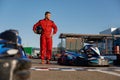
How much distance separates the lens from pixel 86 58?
12.3 meters

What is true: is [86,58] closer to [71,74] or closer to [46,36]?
[46,36]

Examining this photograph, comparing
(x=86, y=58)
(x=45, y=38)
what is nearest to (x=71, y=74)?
(x=45, y=38)

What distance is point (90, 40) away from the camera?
21.7m

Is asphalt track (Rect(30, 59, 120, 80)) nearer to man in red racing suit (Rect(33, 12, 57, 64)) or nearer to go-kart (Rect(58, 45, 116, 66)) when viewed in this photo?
man in red racing suit (Rect(33, 12, 57, 64))

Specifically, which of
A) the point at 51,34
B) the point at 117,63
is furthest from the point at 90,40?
the point at 51,34

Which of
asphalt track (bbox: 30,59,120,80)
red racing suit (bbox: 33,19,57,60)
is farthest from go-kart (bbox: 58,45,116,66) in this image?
asphalt track (bbox: 30,59,120,80)

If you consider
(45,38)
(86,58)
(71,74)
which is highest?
(45,38)

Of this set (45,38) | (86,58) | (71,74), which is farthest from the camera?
(86,58)

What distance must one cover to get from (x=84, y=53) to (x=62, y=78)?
21.9 ft

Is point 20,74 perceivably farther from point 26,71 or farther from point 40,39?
point 40,39

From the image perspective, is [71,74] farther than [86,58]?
No

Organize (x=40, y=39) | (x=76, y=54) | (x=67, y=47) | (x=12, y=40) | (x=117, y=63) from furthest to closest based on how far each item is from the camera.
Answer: (x=67, y=47) < (x=117, y=63) < (x=76, y=54) < (x=40, y=39) < (x=12, y=40)

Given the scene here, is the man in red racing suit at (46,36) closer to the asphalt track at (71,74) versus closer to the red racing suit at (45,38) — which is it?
the red racing suit at (45,38)

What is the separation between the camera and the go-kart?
12177 mm
